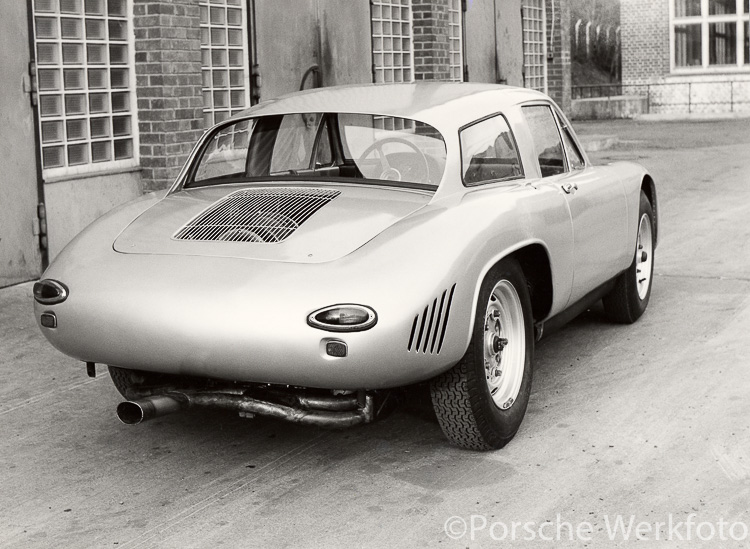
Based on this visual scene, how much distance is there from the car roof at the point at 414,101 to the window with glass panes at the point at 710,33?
92.8 ft

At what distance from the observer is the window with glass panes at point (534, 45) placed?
68.1 feet

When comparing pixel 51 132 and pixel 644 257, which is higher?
pixel 51 132

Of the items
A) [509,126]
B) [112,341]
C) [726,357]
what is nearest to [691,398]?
[726,357]

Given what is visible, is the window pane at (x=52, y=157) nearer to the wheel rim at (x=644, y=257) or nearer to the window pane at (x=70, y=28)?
the window pane at (x=70, y=28)

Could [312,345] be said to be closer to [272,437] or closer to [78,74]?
[272,437]

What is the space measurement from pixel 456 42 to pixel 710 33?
17592 millimetres

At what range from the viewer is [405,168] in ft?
17.7

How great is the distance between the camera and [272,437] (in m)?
5.22

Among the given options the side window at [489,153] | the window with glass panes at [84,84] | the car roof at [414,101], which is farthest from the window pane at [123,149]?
the side window at [489,153]

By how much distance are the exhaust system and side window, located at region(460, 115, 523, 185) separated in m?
1.28

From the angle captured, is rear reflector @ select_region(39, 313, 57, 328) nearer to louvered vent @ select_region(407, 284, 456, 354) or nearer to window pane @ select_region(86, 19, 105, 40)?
louvered vent @ select_region(407, 284, 456, 354)

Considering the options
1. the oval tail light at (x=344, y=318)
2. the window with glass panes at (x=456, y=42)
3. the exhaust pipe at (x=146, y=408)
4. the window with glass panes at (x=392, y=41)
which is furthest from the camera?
the window with glass panes at (x=456, y=42)

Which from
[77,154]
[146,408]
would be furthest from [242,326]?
[77,154]

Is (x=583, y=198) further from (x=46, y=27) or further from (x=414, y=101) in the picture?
(x=46, y=27)
